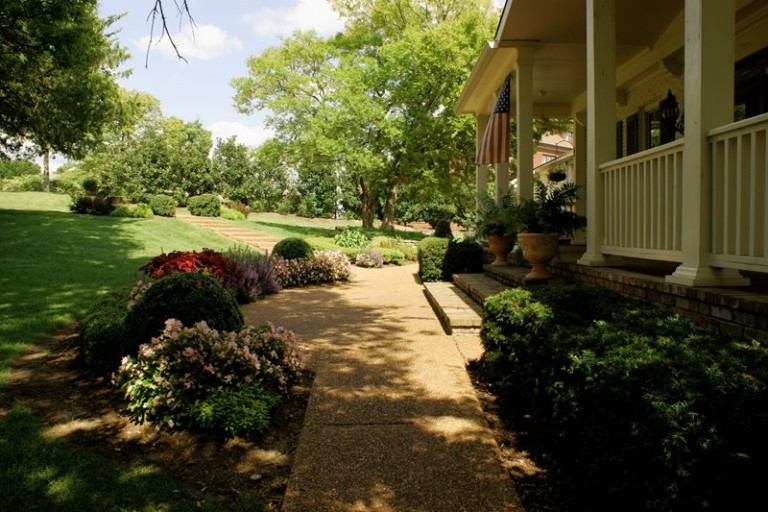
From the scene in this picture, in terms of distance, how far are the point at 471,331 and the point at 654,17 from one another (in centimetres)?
487

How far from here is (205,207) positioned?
934 inches

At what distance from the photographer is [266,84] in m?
24.7

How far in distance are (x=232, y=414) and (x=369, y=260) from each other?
40.3 feet

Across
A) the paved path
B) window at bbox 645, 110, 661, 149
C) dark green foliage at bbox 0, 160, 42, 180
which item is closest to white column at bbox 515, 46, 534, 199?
window at bbox 645, 110, 661, 149

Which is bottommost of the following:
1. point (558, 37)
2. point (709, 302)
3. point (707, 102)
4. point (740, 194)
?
point (709, 302)

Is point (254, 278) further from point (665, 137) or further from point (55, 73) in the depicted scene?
point (55, 73)

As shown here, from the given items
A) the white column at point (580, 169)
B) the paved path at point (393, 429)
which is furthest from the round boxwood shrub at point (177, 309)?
the white column at point (580, 169)

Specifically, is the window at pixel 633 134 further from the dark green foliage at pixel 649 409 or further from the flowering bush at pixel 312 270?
the dark green foliage at pixel 649 409

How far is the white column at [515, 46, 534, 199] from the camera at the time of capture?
759 centimetres

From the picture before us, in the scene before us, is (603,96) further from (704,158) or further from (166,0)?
(166,0)

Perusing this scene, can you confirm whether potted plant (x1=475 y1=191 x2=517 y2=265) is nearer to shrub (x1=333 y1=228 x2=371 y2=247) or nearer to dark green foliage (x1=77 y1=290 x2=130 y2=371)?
dark green foliage (x1=77 y1=290 x2=130 y2=371)

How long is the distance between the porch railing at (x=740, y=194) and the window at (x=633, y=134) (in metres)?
6.72

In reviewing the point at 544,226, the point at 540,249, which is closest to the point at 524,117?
the point at 544,226

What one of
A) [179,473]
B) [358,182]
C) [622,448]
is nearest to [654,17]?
[622,448]
